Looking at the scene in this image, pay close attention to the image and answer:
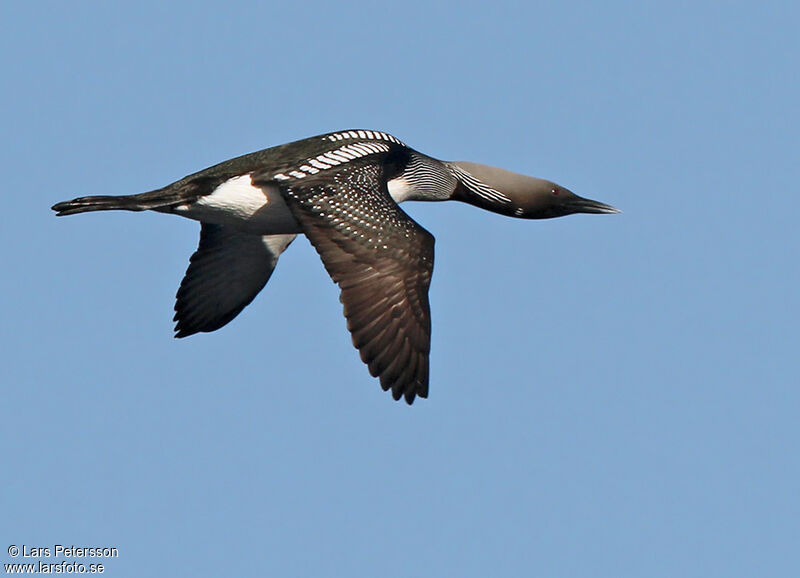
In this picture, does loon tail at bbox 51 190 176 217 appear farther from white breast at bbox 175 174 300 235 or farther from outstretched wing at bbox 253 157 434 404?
outstretched wing at bbox 253 157 434 404

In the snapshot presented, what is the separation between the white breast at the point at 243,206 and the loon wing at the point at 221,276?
3.93 feet

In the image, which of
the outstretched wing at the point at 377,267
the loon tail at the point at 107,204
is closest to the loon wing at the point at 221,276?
the loon tail at the point at 107,204

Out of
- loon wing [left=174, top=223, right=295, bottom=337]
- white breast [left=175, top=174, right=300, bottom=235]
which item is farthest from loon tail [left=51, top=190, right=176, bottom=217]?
loon wing [left=174, top=223, right=295, bottom=337]

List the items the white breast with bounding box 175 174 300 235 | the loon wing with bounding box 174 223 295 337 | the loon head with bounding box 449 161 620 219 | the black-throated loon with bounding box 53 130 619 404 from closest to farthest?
1. the black-throated loon with bounding box 53 130 619 404
2. the white breast with bounding box 175 174 300 235
3. the loon head with bounding box 449 161 620 219
4. the loon wing with bounding box 174 223 295 337

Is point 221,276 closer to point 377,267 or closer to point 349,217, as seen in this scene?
point 349,217

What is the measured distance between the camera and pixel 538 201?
1152 centimetres

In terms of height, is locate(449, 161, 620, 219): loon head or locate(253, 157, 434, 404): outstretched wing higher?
locate(449, 161, 620, 219): loon head

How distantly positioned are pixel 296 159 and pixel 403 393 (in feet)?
7.82

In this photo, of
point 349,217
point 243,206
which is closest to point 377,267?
point 349,217

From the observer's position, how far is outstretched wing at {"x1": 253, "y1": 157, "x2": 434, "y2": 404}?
8930 mm

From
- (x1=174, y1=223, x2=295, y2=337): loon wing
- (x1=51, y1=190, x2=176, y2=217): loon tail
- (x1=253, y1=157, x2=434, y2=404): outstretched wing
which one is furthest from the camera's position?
(x1=174, y1=223, x2=295, y2=337): loon wing

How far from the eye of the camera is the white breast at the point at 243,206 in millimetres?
10328

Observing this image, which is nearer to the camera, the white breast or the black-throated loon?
the black-throated loon

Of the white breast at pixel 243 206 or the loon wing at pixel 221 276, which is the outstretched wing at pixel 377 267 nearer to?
the white breast at pixel 243 206
